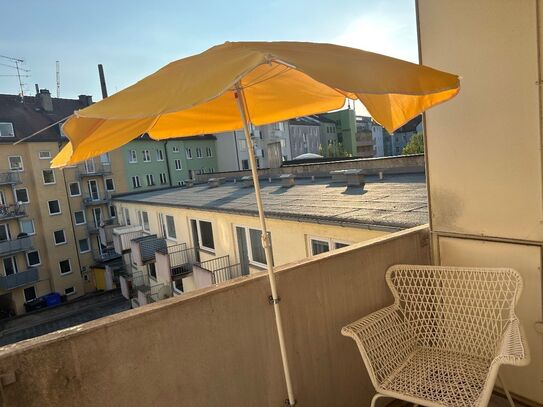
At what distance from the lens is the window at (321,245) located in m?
8.03

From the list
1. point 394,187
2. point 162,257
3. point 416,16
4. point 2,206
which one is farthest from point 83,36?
point 416,16

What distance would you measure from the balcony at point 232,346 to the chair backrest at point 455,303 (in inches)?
7.2

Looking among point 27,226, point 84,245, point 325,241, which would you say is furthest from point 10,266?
point 325,241

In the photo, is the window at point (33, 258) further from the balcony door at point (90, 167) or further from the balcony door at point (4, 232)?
the balcony door at point (90, 167)

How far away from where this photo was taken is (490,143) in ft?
8.50

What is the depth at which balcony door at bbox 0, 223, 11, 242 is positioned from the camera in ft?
94.3

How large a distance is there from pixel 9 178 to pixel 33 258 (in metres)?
6.87

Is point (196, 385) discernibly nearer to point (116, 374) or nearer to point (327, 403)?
point (116, 374)

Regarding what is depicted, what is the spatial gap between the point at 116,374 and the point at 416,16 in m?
3.22

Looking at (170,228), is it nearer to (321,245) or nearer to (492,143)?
(321,245)

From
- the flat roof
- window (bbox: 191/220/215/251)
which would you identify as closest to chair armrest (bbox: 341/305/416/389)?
the flat roof

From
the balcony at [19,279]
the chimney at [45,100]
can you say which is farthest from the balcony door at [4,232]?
the chimney at [45,100]

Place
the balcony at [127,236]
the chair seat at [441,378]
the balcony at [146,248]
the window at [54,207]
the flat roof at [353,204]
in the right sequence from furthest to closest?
the window at [54,207] < the balcony at [127,236] < the balcony at [146,248] < the flat roof at [353,204] < the chair seat at [441,378]

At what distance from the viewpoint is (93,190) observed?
34.2m
